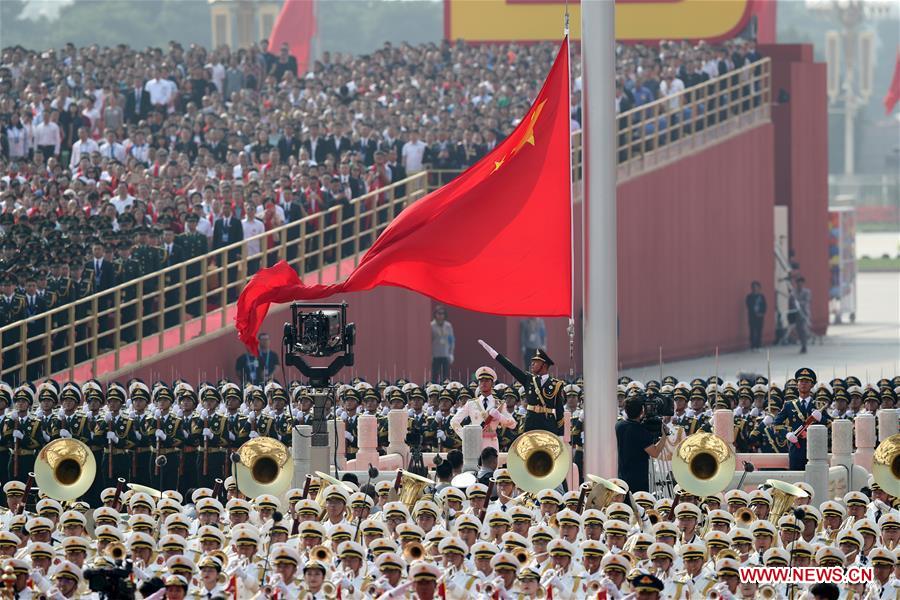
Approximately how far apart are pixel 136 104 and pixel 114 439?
16630 mm

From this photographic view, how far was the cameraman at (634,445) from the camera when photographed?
21125mm

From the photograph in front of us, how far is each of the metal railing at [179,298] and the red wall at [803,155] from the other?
10.3 m

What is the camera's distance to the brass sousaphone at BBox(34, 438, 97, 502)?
21.1 metres

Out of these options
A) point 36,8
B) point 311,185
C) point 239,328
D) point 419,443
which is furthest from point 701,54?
point 36,8

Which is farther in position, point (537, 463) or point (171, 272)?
point (171, 272)

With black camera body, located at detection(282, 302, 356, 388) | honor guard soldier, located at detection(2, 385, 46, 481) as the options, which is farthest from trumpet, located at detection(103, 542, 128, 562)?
honor guard soldier, located at detection(2, 385, 46, 481)

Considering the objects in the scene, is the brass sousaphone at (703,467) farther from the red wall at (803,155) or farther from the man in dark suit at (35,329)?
the red wall at (803,155)

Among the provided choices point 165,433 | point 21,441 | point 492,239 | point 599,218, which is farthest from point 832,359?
point 599,218

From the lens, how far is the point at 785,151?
44.1m

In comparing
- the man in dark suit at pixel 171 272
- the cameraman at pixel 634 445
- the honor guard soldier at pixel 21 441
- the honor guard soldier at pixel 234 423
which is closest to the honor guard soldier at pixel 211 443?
the honor guard soldier at pixel 234 423

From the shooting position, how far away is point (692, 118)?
40.8 meters

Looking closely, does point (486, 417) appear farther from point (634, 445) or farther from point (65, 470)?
point (65, 470)

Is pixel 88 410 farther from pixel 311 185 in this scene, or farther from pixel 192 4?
pixel 192 4

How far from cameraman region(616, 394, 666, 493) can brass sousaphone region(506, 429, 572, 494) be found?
0.72m
